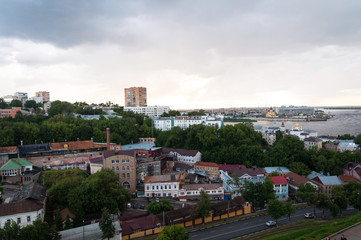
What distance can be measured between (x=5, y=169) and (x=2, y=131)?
357 inches

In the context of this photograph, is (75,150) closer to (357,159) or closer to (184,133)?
(184,133)

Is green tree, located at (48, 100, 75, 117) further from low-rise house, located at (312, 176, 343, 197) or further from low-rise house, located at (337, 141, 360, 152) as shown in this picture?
low-rise house, located at (337, 141, 360, 152)

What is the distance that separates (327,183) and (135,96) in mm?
66522

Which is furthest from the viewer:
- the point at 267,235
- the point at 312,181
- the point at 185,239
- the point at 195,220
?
the point at 312,181

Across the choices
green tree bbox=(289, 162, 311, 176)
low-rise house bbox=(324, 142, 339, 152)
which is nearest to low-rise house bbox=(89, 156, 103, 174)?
green tree bbox=(289, 162, 311, 176)

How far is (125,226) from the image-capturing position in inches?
591

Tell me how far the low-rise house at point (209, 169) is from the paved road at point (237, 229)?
9246 millimetres

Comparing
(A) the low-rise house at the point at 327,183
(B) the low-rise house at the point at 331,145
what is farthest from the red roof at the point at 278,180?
(B) the low-rise house at the point at 331,145

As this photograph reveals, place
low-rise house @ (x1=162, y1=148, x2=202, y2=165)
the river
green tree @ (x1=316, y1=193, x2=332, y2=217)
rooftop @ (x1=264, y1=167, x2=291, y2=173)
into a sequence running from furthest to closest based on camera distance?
the river
low-rise house @ (x1=162, y1=148, x2=202, y2=165)
rooftop @ (x1=264, y1=167, x2=291, y2=173)
green tree @ (x1=316, y1=193, x2=332, y2=217)

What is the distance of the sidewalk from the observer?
1040 cm

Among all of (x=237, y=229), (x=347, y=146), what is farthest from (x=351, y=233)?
(x=347, y=146)

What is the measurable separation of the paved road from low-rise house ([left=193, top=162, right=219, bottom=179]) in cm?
925

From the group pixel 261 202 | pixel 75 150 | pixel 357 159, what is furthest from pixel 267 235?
pixel 75 150

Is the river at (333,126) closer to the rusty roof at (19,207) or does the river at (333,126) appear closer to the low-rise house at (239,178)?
the low-rise house at (239,178)
